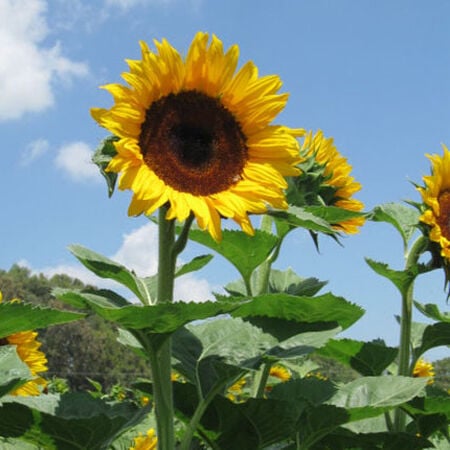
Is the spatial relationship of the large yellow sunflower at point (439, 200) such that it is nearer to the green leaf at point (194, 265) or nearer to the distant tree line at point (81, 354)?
the green leaf at point (194, 265)

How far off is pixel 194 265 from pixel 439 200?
3.84ft

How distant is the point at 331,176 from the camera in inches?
111

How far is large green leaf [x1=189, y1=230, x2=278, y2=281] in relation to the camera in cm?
256

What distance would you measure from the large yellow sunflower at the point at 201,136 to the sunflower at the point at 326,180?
1.30 feet

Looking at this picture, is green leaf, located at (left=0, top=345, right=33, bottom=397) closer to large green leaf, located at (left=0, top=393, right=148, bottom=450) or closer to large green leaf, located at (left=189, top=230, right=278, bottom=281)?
large green leaf, located at (left=0, top=393, right=148, bottom=450)

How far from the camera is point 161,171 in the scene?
2.05 m

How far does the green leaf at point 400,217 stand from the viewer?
3.17 metres

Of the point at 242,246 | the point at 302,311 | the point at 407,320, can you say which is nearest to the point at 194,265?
the point at 242,246

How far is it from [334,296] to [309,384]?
1.41 ft

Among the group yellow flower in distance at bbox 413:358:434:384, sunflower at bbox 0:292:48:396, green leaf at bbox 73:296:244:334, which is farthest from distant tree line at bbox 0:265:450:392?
green leaf at bbox 73:296:244:334

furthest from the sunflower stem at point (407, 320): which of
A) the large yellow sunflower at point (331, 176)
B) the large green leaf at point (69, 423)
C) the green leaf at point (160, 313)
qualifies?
the green leaf at point (160, 313)

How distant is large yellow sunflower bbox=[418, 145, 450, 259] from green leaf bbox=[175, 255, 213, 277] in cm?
93

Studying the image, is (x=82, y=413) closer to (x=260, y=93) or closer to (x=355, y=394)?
(x=355, y=394)

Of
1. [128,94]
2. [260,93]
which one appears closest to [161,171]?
[128,94]
